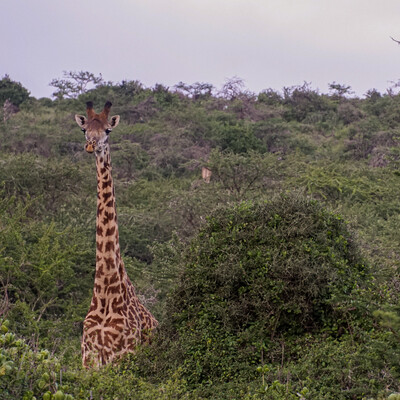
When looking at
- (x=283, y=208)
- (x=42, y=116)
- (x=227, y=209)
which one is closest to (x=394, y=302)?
(x=283, y=208)

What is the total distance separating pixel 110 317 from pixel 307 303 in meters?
2.00

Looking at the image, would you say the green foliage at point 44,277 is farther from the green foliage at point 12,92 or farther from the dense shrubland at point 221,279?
the green foliage at point 12,92

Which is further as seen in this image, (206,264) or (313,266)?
(206,264)

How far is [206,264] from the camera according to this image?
720 cm

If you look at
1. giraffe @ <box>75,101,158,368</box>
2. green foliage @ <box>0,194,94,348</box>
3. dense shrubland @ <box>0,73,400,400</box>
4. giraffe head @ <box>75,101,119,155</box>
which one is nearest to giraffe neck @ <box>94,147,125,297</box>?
giraffe @ <box>75,101,158,368</box>

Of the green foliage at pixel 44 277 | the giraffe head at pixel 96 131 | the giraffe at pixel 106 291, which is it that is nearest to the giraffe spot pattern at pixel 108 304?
the giraffe at pixel 106 291

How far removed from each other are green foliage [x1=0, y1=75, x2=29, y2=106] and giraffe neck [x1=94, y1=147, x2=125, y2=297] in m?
34.5

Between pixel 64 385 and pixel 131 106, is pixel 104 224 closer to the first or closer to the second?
pixel 64 385

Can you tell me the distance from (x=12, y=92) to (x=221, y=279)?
36.8 meters

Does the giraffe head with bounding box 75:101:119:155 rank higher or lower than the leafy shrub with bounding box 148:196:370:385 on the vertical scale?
higher

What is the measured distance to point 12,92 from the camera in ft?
135

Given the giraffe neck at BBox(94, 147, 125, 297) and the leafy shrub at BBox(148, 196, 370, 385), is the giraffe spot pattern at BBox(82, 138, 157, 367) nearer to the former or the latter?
the giraffe neck at BBox(94, 147, 125, 297)

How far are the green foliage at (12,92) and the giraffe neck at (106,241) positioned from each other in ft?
113

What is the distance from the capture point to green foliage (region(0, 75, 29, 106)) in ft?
134
